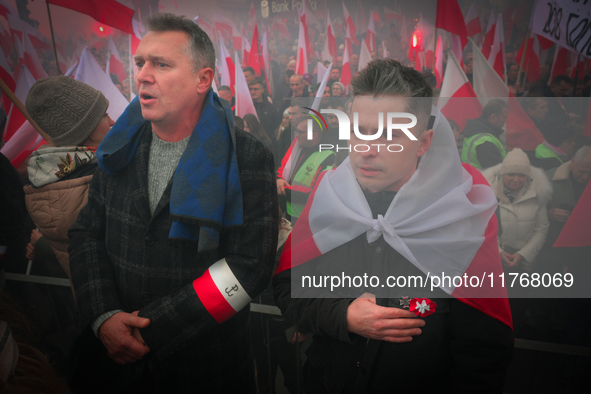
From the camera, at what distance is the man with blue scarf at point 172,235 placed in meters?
1.16

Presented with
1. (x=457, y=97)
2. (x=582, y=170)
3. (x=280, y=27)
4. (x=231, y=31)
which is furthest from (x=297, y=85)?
(x=280, y=27)

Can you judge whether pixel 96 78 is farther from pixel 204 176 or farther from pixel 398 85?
pixel 398 85

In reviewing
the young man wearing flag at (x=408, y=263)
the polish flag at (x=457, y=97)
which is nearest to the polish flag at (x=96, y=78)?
the young man wearing flag at (x=408, y=263)

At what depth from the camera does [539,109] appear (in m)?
3.45

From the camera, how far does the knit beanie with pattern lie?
2.38m

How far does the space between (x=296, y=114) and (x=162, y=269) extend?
175 cm

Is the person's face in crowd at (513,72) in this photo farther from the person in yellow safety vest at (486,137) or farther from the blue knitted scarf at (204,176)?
the blue knitted scarf at (204,176)

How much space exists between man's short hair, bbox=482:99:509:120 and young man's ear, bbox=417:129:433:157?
217 cm

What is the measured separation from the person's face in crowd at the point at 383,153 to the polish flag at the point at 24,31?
3.73 meters

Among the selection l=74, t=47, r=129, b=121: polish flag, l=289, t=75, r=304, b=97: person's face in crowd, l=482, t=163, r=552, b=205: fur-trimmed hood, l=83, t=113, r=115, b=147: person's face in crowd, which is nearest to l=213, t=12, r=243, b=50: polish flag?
l=289, t=75, r=304, b=97: person's face in crowd

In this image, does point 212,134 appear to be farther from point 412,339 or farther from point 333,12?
point 333,12

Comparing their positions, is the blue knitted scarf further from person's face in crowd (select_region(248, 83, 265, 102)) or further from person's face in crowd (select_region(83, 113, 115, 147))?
person's face in crowd (select_region(248, 83, 265, 102))

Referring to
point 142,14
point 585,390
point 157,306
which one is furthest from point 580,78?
point 142,14

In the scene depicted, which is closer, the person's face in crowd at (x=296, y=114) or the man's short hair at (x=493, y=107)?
the person's face in crowd at (x=296, y=114)
